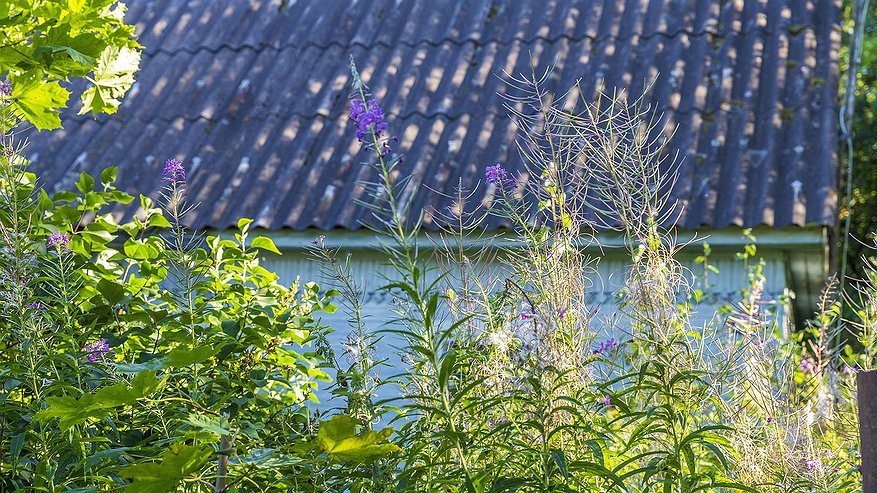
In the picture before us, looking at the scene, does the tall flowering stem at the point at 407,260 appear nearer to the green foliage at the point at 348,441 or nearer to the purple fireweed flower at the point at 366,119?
the purple fireweed flower at the point at 366,119

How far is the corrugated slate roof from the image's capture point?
5.78 metres

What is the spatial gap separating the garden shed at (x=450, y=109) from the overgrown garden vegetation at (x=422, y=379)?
2498 mm

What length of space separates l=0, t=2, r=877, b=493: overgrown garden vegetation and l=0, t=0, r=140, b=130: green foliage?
0.07m

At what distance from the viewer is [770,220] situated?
5.16 m

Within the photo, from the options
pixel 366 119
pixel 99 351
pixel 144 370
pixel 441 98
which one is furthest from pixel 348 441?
pixel 441 98

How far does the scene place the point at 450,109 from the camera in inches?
264

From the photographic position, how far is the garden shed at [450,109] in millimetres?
5512

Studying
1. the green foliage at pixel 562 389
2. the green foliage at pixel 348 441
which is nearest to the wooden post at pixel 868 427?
the green foliage at pixel 562 389

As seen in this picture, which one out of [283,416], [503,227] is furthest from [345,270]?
[503,227]

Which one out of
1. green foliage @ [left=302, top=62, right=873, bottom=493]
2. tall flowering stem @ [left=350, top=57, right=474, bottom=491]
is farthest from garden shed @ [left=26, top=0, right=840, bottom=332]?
tall flowering stem @ [left=350, top=57, right=474, bottom=491]

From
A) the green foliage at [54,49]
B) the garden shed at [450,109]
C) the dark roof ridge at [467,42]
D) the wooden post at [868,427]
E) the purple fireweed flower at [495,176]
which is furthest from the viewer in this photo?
the dark roof ridge at [467,42]

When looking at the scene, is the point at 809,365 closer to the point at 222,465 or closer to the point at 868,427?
the point at 868,427

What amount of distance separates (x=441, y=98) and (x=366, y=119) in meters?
4.83

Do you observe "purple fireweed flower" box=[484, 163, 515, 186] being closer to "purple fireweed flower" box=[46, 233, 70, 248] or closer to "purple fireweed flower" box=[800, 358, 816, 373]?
"purple fireweed flower" box=[46, 233, 70, 248]
